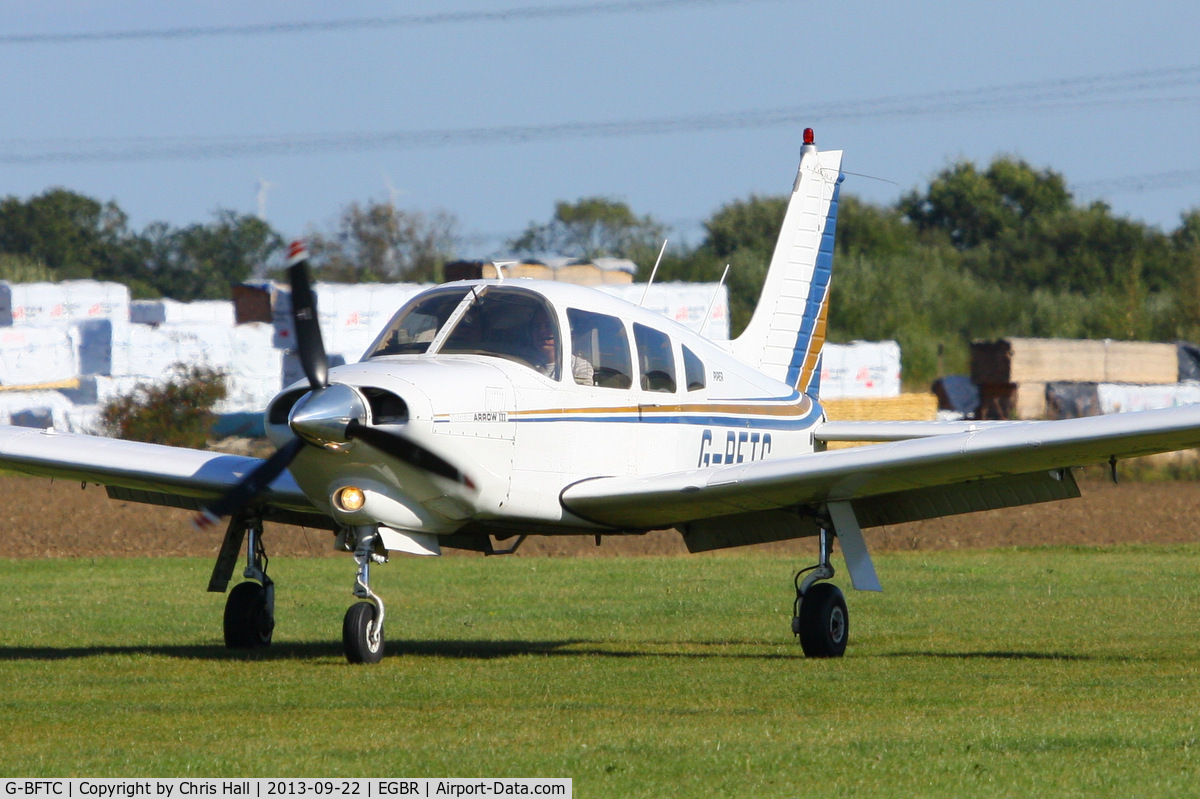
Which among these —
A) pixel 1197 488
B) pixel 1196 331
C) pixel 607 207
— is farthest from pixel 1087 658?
pixel 607 207

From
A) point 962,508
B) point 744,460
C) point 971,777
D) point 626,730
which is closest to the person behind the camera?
point 971,777

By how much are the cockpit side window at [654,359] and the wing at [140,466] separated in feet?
8.93

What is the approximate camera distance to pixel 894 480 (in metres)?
11.3

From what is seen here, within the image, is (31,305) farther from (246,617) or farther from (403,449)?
(403,449)

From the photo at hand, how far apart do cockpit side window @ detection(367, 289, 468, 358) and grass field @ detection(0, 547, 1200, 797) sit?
2.23 meters

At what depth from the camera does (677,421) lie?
40.6ft

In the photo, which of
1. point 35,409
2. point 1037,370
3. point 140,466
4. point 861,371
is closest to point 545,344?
point 140,466

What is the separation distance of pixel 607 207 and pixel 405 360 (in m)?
93.1

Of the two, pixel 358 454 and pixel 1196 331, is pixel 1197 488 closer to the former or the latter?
pixel 1196 331

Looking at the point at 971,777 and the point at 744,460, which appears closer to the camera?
the point at 971,777

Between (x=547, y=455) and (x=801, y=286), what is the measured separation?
16.8 feet

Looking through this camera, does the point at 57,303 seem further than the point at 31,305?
Yes

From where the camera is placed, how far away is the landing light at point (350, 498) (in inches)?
408

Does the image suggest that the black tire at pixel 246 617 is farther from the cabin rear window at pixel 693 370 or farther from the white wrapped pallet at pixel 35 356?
the white wrapped pallet at pixel 35 356
